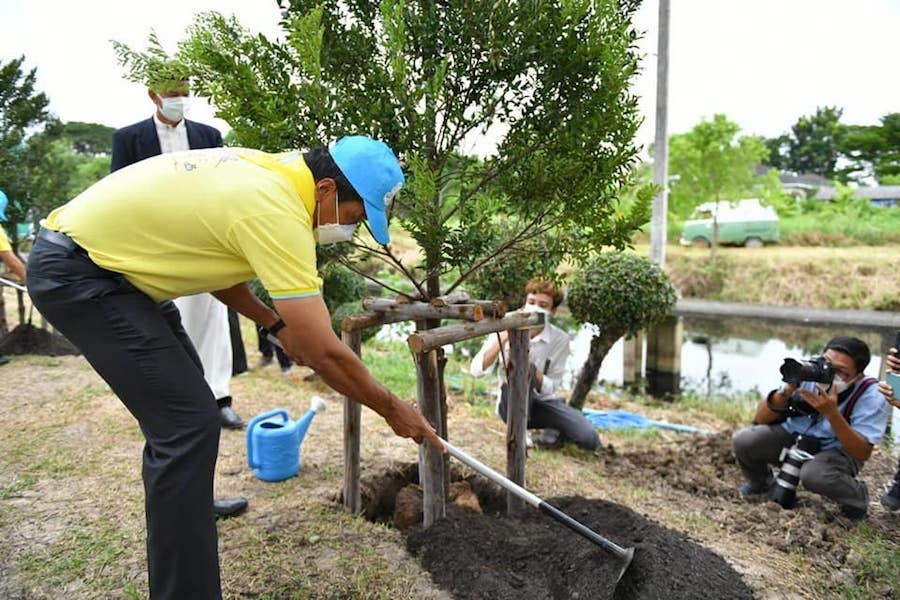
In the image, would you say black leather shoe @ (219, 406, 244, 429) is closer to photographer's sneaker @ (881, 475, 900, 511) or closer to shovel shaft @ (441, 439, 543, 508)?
shovel shaft @ (441, 439, 543, 508)

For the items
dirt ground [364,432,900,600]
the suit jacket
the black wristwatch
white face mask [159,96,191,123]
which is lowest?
dirt ground [364,432,900,600]

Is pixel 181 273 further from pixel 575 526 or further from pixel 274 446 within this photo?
pixel 575 526

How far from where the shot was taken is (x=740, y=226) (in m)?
17.8

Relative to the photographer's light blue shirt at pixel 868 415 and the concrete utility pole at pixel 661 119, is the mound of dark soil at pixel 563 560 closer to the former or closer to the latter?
the photographer's light blue shirt at pixel 868 415

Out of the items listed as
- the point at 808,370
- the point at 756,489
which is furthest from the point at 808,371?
the point at 756,489

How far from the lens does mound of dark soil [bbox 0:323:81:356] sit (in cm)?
632

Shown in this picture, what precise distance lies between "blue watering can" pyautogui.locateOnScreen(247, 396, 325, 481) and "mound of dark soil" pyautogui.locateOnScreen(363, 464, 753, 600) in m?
0.87

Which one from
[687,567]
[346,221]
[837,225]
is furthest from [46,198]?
[837,225]

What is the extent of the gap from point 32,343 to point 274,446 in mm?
4710

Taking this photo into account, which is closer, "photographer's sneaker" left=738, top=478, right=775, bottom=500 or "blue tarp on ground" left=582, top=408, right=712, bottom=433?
"photographer's sneaker" left=738, top=478, right=775, bottom=500

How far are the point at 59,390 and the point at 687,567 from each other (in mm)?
4645

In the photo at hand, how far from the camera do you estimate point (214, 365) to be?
3.97 m

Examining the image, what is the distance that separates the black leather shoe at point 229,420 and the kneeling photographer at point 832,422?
3307mm

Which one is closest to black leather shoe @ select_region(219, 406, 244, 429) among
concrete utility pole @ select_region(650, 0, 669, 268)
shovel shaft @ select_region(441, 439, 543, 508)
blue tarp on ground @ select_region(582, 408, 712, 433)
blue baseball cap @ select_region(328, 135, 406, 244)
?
shovel shaft @ select_region(441, 439, 543, 508)
